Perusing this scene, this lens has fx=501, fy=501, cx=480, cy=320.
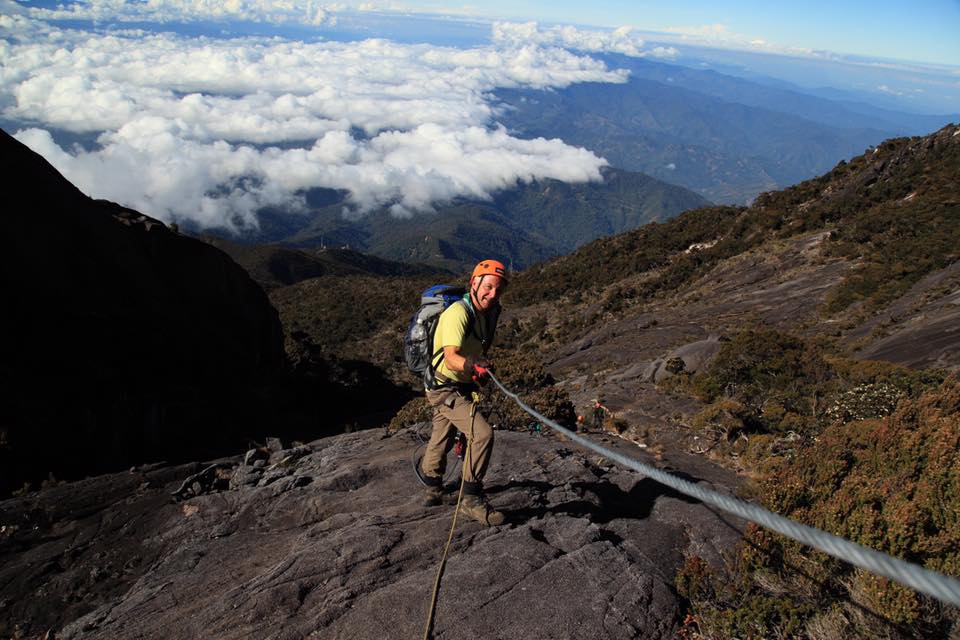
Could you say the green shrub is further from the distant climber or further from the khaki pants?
the distant climber

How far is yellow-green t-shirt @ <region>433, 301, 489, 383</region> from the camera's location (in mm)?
5387

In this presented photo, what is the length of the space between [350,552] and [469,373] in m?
2.29

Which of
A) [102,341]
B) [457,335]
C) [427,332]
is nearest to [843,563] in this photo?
[457,335]

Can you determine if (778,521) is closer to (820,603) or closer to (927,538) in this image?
(820,603)

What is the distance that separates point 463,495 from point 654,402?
1018 centimetres

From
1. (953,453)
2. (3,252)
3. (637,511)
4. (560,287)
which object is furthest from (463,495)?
→ (560,287)

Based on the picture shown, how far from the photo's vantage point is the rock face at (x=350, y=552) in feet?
14.4

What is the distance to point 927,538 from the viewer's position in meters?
4.05

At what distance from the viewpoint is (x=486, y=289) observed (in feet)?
18.0

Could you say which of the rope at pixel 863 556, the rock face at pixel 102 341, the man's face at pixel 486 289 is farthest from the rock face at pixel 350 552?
the rock face at pixel 102 341

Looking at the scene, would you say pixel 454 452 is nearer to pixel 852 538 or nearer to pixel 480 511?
pixel 480 511

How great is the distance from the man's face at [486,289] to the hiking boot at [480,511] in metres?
2.28

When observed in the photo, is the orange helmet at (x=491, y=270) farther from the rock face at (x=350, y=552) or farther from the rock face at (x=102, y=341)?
the rock face at (x=102, y=341)

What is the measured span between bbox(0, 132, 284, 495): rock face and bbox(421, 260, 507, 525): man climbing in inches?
430
